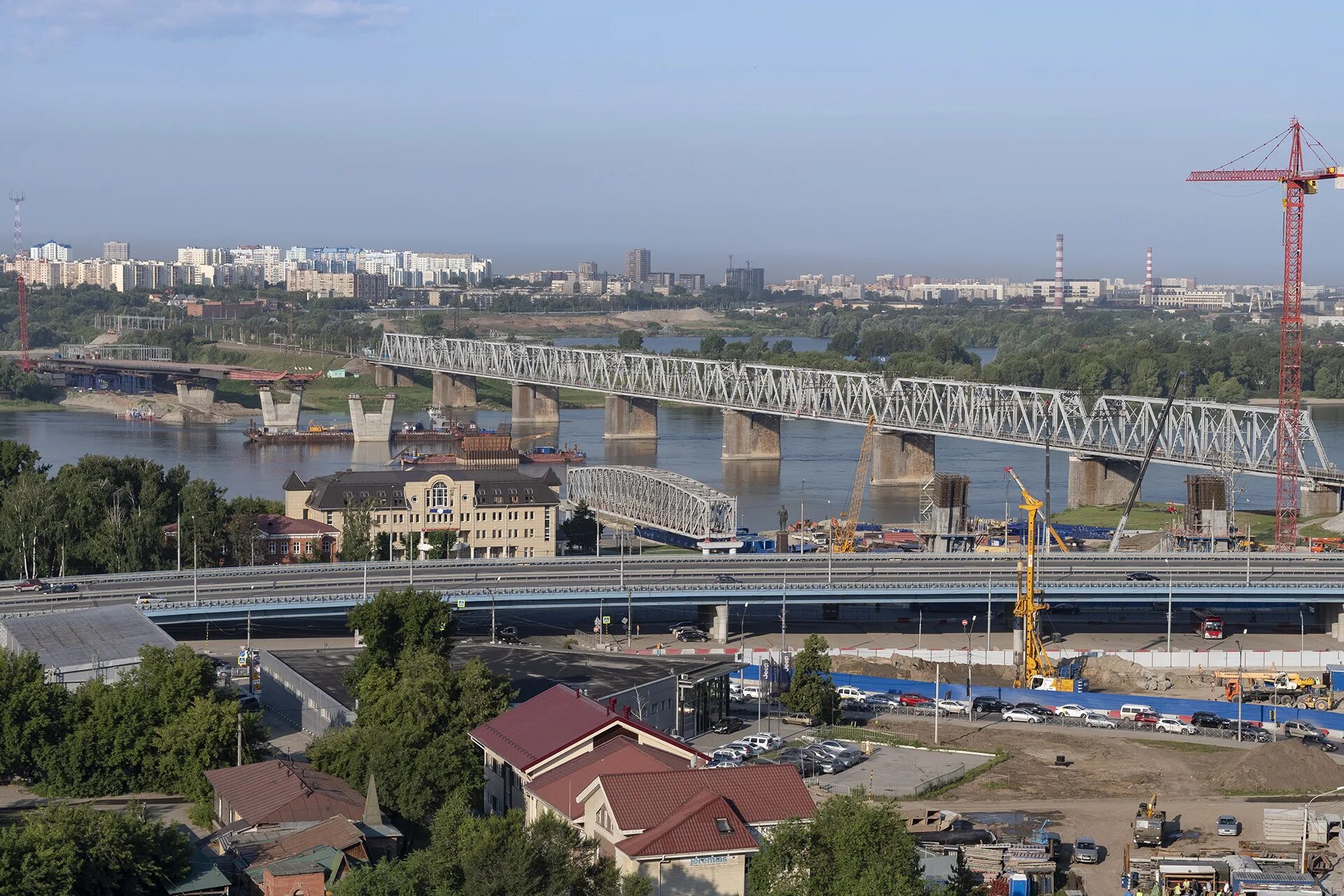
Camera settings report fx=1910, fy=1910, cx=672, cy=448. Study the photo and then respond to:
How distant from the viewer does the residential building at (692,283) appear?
175 m

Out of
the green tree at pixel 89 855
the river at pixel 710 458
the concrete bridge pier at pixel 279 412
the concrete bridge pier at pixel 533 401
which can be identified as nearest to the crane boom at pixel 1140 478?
the river at pixel 710 458

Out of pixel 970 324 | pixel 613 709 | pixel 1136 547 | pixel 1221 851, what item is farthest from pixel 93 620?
pixel 970 324

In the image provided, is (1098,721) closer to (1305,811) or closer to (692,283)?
(1305,811)

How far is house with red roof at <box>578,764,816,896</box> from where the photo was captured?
11117 millimetres

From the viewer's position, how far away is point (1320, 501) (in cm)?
3728

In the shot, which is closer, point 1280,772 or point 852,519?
point 1280,772

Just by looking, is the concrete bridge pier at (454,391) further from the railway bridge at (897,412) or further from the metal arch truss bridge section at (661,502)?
the metal arch truss bridge section at (661,502)

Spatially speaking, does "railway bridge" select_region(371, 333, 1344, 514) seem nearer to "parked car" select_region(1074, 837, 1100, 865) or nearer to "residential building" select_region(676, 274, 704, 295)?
"parked car" select_region(1074, 837, 1100, 865)

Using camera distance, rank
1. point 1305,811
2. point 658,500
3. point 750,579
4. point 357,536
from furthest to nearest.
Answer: point 658,500 < point 357,536 < point 750,579 < point 1305,811

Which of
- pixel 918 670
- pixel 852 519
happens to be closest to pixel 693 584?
pixel 918 670

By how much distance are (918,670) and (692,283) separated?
546 ft

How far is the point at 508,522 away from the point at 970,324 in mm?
90698

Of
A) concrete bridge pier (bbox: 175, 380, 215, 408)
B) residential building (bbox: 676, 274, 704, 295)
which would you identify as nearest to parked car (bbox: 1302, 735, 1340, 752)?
concrete bridge pier (bbox: 175, 380, 215, 408)

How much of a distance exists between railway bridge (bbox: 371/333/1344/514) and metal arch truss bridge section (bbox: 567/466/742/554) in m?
11.1
